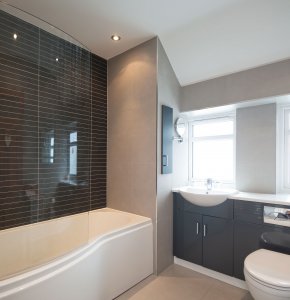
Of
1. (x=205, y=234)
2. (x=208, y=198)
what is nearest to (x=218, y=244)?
(x=205, y=234)

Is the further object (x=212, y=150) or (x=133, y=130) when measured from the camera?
(x=212, y=150)

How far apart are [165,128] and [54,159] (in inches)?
50.0

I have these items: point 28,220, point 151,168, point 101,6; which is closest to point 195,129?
point 151,168

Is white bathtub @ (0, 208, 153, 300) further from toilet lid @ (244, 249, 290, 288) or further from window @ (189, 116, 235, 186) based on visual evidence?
window @ (189, 116, 235, 186)

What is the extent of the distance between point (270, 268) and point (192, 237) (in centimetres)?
99

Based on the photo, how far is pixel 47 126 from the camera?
2189mm

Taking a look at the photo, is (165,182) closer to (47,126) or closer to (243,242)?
(243,242)

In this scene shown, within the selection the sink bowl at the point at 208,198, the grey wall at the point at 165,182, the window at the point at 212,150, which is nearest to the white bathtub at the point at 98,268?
the grey wall at the point at 165,182

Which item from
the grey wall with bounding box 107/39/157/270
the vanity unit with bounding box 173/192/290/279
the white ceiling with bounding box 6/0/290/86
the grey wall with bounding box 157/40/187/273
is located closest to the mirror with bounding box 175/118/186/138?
the grey wall with bounding box 157/40/187/273

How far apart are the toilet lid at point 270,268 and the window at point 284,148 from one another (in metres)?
0.96

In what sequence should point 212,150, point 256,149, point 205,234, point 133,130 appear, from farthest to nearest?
point 212,150 → point 133,130 → point 256,149 → point 205,234

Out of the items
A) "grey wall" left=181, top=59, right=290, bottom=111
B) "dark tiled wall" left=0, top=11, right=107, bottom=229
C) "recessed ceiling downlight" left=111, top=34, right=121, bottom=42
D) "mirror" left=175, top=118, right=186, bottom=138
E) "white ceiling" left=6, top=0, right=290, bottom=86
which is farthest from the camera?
"mirror" left=175, top=118, right=186, bottom=138

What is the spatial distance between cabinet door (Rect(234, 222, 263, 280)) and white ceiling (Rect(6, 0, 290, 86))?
164cm

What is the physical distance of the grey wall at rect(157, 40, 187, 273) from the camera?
2.28 m
